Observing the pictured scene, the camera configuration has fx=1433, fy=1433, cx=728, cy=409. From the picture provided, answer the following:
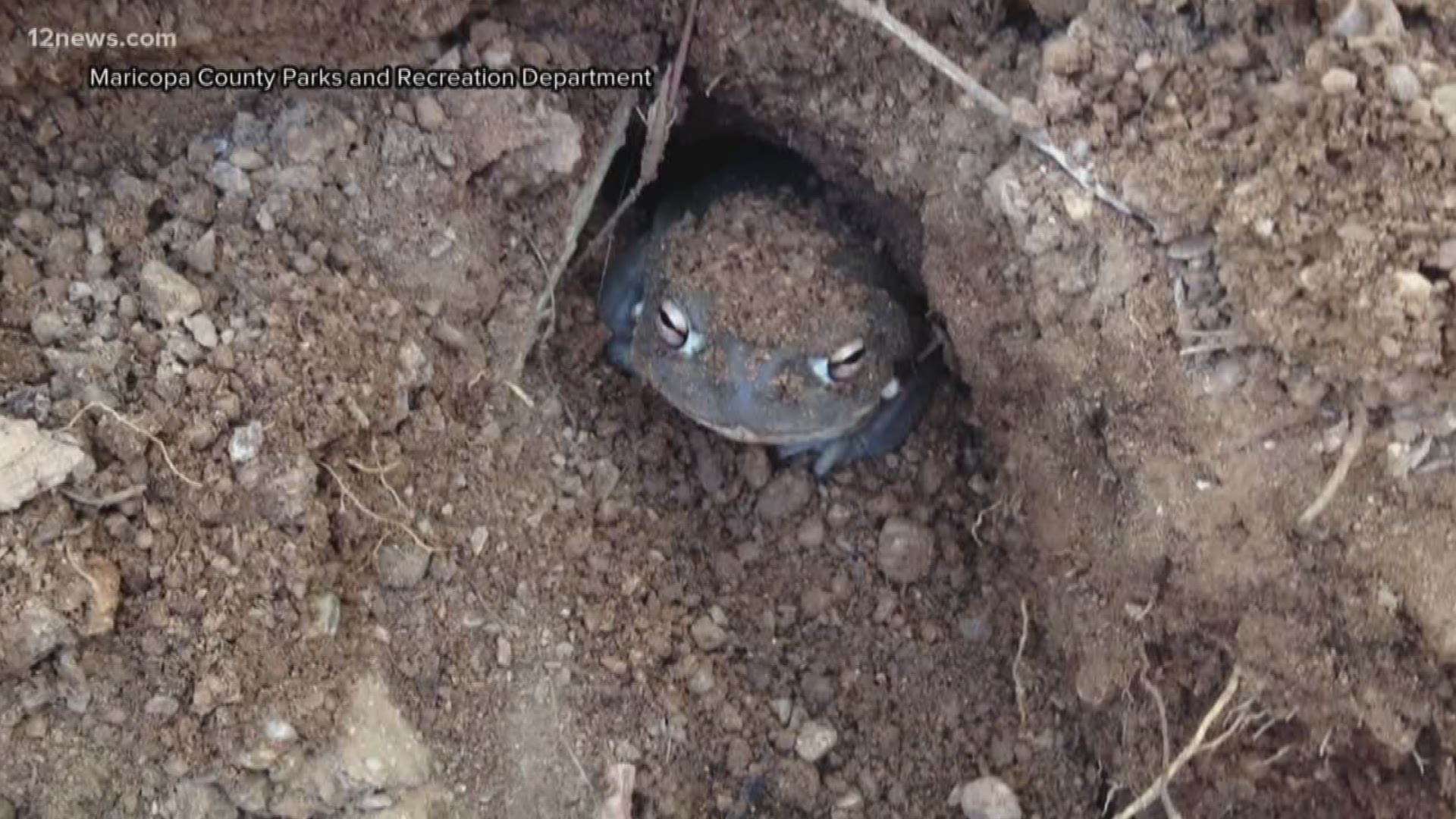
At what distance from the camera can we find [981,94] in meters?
2.52

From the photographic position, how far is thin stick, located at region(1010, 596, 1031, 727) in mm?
2769

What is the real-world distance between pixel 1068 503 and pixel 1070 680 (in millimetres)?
383

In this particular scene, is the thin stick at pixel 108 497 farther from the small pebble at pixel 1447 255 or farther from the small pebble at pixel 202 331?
the small pebble at pixel 1447 255

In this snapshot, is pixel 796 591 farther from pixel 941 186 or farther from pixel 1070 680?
pixel 941 186

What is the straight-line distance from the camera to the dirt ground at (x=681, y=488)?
2.24 m

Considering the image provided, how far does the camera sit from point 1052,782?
277cm

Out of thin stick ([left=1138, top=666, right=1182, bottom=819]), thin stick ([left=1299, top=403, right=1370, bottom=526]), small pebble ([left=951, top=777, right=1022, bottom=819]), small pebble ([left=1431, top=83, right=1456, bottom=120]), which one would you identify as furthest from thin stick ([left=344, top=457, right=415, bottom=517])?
small pebble ([left=1431, top=83, right=1456, bottom=120])

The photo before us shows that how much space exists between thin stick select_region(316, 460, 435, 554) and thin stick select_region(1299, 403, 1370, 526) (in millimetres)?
1524

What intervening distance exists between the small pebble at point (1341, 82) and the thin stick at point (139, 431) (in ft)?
6.17

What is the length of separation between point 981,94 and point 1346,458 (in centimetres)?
87

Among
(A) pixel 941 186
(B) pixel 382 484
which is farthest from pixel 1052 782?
(B) pixel 382 484

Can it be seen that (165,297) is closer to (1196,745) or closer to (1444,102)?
(1196,745)

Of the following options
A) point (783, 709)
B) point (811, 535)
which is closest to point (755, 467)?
point (811, 535)

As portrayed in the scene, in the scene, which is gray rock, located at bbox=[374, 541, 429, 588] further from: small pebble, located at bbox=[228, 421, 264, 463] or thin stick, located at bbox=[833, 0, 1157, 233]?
thin stick, located at bbox=[833, 0, 1157, 233]
